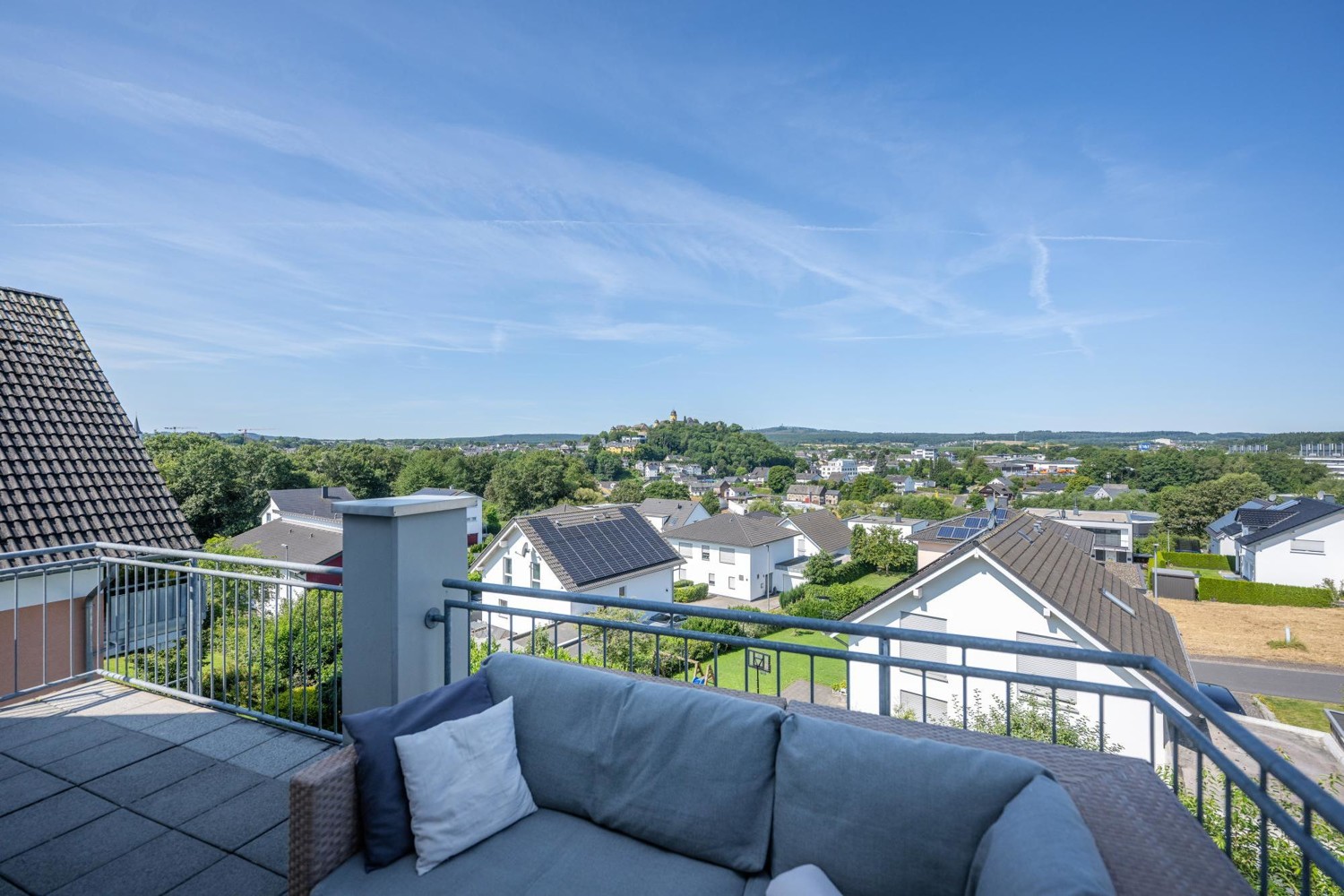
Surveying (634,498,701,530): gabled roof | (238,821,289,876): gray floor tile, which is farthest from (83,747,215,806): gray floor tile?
(634,498,701,530): gabled roof

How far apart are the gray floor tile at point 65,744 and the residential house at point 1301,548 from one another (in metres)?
33.8

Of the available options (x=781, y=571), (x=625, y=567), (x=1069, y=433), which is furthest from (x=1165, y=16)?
(x=1069, y=433)

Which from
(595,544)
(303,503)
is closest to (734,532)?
(595,544)

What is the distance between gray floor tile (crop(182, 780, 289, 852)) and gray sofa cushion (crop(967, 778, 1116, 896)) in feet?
8.18

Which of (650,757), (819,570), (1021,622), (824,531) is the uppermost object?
(650,757)

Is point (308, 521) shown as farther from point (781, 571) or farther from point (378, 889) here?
point (378, 889)

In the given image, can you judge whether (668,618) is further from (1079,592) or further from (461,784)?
(461,784)

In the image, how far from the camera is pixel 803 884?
136 cm

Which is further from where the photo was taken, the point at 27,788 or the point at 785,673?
the point at 785,673

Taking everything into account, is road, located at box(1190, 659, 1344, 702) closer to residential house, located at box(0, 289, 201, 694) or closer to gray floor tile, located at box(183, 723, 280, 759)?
gray floor tile, located at box(183, 723, 280, 759)

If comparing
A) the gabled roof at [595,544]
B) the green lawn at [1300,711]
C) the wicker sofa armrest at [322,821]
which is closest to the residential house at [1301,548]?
the green lawn at [1300,711]

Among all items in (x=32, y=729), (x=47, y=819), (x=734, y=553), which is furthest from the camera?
(x=734, y=553)

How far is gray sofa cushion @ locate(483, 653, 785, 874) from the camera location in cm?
162

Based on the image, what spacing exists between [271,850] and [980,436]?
98.4 meters
